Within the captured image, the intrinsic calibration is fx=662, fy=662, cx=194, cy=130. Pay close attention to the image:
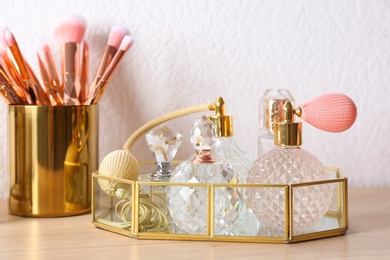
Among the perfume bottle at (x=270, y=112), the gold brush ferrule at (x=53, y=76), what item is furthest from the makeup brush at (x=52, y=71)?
the perfume bottle at (x=270, y=112)

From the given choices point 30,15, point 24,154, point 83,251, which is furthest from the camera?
point 30,15

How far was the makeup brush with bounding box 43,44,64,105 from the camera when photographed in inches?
28.9

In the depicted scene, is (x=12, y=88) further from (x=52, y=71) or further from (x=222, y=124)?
(x=222, y=124)

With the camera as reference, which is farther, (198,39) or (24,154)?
(198,39)

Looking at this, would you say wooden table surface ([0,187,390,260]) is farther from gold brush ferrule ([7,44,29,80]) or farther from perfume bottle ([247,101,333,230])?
gold brush ferrule ([7,44,29,80])

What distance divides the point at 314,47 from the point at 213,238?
0.39 meters

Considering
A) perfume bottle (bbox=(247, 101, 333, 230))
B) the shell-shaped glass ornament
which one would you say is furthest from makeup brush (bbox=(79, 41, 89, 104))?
perfume bottle (bbox=(247, 101, 333, 230))

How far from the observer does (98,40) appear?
82cm

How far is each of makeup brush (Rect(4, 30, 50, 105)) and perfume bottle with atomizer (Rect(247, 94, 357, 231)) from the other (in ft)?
0.84

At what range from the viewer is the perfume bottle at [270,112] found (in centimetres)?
69

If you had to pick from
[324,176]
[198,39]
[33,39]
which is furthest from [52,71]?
[324,176]

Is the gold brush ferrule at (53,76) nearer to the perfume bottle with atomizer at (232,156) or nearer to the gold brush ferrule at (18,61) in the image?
the gold brush ferrule at (18,61)

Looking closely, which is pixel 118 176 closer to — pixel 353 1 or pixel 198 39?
pixel 198 39

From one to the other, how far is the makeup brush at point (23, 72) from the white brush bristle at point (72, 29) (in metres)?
0.07
